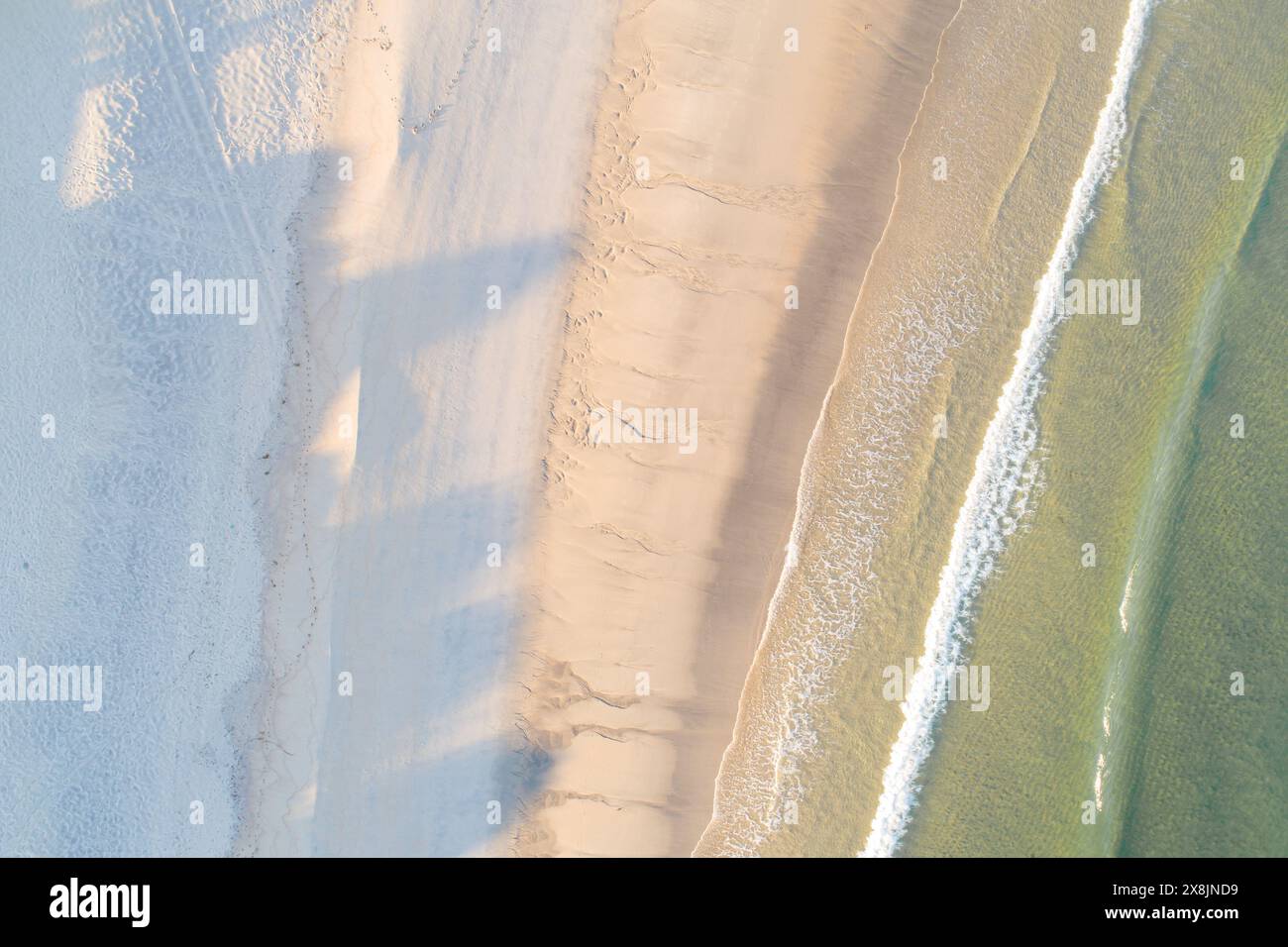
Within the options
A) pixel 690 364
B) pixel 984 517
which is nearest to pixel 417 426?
pixel 690 364

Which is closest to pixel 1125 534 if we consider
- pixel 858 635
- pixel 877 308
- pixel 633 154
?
pixel 858 635
